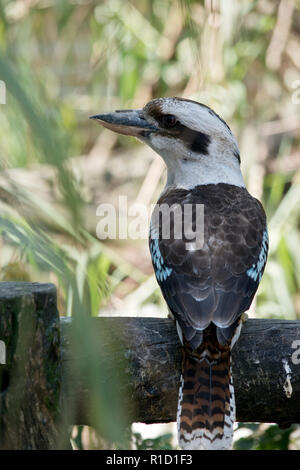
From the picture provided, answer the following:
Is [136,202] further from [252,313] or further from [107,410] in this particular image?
[107,410]

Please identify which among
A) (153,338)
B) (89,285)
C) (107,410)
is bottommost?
(107,410)

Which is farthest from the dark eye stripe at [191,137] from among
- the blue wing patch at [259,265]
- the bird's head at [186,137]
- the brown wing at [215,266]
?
the blue wing patch at [259,265]

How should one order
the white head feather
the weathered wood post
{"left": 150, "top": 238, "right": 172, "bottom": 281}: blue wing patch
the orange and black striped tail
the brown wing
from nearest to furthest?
the weathered wood post, the orange and black striped tail, the brown wing, {"left": 150, "top": 238, "right": 172, "bottom": 281}: blue wing patch, the white head feather

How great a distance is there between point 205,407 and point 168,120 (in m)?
1.41

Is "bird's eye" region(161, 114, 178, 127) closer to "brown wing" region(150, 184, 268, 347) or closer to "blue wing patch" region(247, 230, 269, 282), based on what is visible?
"brown wing" region(150, 184, 268, 347)

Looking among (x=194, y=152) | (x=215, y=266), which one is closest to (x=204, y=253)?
(x=215, y=266)

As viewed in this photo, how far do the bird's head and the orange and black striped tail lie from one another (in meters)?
1.05

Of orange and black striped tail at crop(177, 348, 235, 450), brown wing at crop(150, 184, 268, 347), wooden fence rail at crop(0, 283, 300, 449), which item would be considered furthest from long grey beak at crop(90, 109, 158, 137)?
orange and black striped tail at crop(177, 348, 235, 450)

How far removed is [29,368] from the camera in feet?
4.57

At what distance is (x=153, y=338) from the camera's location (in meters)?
2.06

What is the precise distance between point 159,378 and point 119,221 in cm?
292

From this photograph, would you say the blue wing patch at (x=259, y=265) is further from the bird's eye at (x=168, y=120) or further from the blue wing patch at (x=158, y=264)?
the bird's eye at (x=168, y=120)

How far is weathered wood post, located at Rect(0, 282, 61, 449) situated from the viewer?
131 cm

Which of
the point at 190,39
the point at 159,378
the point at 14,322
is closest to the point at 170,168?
the point at 159,378
